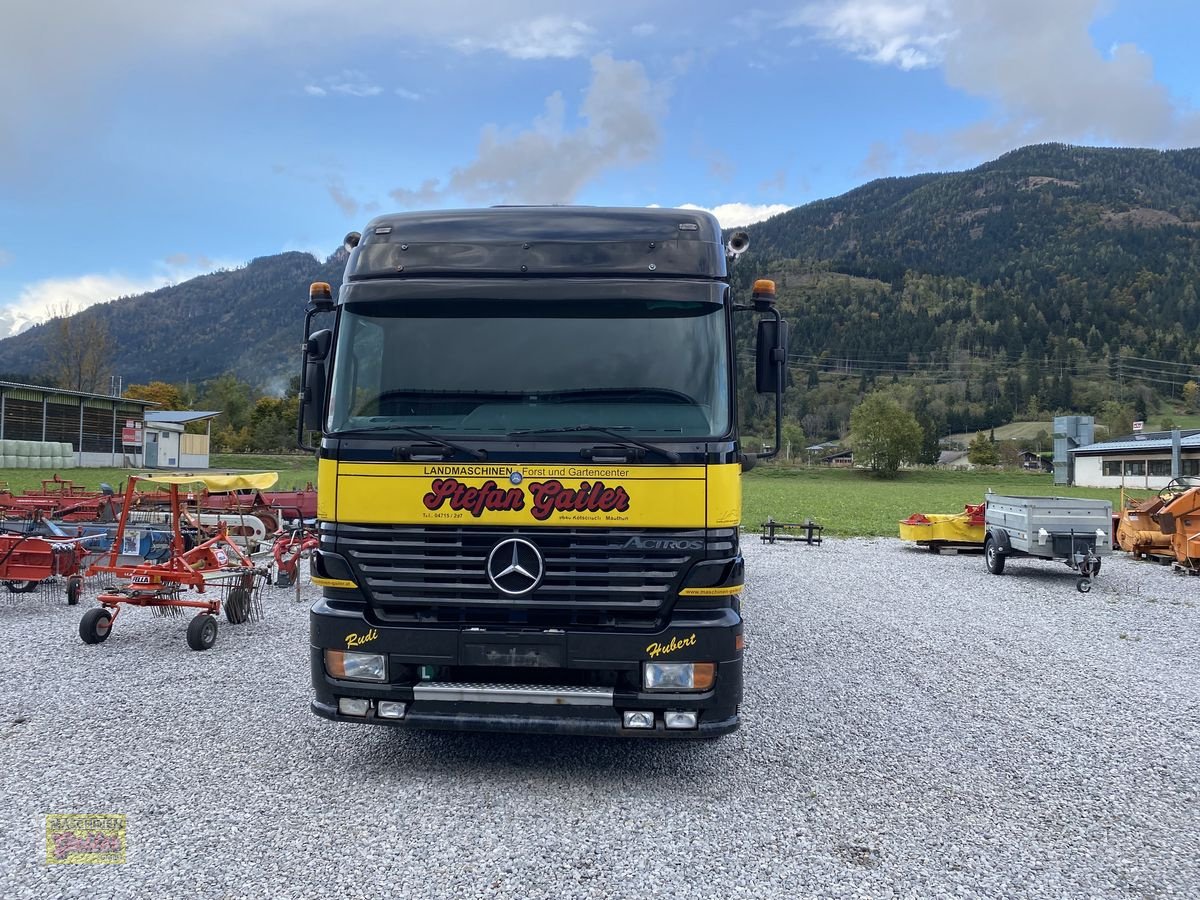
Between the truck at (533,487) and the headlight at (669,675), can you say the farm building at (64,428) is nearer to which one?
the truck at (533,487)

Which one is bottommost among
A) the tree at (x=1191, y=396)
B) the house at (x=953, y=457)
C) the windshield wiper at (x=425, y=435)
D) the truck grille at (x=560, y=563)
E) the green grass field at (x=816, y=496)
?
the green grass field at (x=816, y=496)

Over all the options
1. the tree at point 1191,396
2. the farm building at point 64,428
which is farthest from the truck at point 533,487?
the tree at point 1191,396

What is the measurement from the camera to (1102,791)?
4.70 m

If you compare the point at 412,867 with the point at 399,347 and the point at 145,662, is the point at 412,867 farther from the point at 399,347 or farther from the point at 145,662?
the point at 145,662

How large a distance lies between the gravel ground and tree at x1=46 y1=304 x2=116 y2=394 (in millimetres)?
75569

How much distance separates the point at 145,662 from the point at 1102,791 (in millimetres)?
7652

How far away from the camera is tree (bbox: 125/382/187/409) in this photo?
300 feet

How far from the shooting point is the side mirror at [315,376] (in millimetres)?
5004

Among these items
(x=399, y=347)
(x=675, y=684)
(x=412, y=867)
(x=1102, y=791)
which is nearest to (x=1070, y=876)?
(x=1102, y=791)

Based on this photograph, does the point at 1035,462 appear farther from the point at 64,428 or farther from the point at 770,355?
the point at 770,355

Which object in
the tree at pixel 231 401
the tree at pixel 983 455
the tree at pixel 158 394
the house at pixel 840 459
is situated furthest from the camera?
the tree at pixel 983 455

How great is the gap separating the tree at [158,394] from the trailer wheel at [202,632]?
94386 mm

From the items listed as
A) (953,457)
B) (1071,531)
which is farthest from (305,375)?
(953,457)

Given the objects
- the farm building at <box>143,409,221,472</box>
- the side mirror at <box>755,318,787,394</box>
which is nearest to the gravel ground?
the side mirror at <box>755,318,787,394</box>
